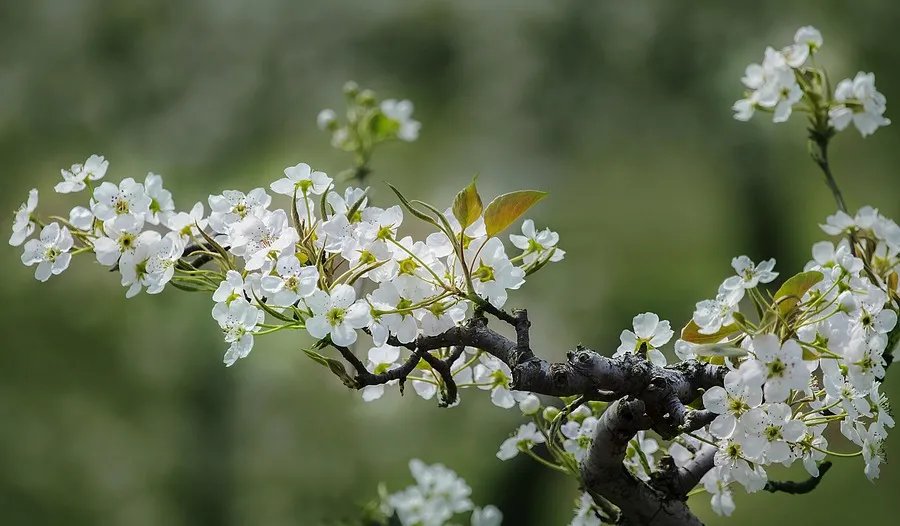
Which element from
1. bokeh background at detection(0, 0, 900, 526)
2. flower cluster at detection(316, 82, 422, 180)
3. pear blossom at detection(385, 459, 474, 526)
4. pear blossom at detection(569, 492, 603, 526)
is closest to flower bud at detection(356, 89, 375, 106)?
flower cluster at detection(316, 82, 422, 180)

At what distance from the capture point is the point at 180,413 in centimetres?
179

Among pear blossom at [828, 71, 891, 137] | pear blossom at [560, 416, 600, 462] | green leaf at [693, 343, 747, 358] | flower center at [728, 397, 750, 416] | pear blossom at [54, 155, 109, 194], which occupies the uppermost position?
pear blossom at [828, 71, 891, 137]

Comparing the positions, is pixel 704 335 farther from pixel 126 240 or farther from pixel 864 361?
pixel 126 240

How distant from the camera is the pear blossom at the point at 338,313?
40cm

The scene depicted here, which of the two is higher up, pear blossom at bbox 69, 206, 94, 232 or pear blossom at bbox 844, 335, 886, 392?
pear blossom at bbox 69, 206, 94, 232

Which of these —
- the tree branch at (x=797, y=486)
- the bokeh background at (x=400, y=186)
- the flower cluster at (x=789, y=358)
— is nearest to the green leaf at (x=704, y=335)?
the flower cluster at (x=789, y=358)

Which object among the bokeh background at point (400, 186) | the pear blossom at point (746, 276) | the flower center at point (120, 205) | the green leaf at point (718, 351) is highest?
the bokeh background at point (400, 186)

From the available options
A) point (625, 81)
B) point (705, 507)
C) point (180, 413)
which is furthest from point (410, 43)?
point (705, 507)

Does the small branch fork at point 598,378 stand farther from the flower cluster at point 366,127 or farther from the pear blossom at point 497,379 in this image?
the flower cluster at point 366,127

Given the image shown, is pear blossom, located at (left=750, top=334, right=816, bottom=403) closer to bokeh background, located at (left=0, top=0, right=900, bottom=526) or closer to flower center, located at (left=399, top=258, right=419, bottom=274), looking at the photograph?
flower center, located at (left=399, top=258, right=419, bottom=274)

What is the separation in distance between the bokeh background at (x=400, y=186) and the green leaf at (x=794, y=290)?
4.00 ft

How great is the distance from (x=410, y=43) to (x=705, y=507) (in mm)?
1141

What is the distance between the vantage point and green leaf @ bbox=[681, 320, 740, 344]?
428mm

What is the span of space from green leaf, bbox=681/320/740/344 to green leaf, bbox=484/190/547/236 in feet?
0.33
